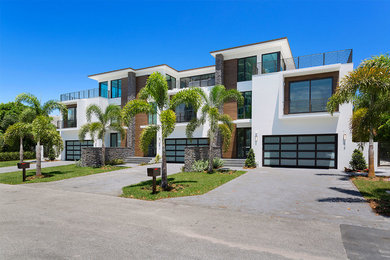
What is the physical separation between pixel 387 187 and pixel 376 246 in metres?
6.97

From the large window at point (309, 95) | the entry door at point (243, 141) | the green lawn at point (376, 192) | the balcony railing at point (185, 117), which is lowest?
the green lawn at point (376, 192)

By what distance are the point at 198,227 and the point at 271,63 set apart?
1754 cm

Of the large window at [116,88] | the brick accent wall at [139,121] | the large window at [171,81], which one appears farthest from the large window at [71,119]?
the large window at [171,81]

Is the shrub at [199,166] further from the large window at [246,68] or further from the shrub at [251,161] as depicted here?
the large window at [246,68]

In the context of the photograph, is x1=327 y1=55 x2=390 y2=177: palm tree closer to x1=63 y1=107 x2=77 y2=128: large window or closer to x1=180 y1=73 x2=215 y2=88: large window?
x1=180 y1=73 x2=215 y2=88: large window

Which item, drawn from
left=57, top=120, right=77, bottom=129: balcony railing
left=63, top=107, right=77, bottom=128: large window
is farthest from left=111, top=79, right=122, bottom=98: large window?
A: left=57, top=120, right=77, bottom=129: balcony railing

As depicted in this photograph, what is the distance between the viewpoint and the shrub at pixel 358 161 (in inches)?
586

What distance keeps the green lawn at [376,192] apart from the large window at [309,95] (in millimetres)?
6496

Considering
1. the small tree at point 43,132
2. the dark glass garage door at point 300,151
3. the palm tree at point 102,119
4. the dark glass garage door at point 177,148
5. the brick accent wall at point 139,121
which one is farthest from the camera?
the brick accent wall at point 139,121

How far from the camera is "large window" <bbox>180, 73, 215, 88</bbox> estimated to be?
22766mm

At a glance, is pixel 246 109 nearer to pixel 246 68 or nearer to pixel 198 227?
pixel 246 68

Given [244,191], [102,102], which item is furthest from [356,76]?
[102,102]

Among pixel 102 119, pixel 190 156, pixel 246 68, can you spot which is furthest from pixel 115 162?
pixel 246 68

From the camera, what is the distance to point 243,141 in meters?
20.5
